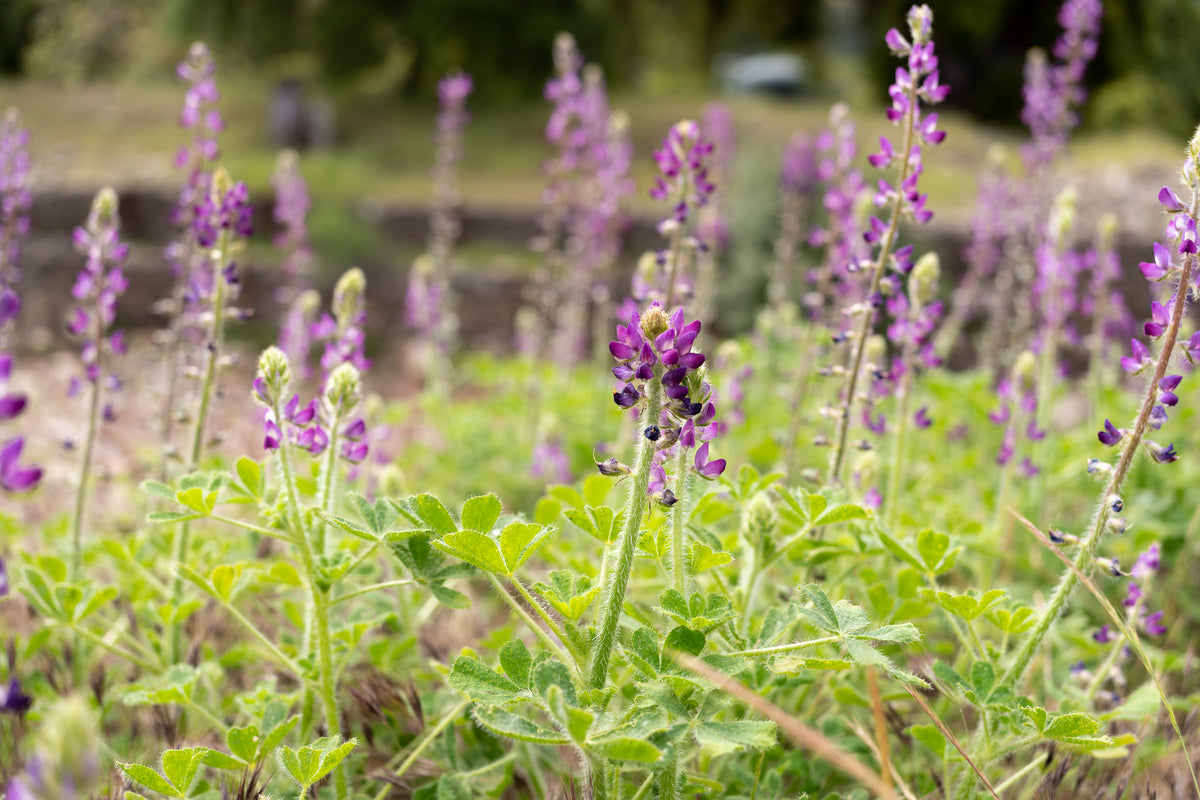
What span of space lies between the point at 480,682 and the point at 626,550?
1.09 ft

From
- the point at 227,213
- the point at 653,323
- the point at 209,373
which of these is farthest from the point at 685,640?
the point at 227,213

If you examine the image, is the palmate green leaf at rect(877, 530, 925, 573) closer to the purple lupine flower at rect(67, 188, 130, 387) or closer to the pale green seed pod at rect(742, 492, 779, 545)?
the pale green seed pod at rect(742, 492, 779, 545)

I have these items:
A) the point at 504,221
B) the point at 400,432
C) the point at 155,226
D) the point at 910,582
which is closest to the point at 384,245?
the point at 504,221

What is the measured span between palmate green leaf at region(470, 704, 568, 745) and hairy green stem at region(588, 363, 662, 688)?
0.54 ft

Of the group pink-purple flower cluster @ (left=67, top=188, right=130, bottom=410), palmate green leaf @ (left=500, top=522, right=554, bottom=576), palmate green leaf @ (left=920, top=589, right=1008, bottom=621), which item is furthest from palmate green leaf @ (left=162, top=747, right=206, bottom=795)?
pink-purple flower cluster @ (left=67, top=188, right=130, bottom=410)

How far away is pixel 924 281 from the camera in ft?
9.01

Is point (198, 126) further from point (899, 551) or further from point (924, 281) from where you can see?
point (899, 551)

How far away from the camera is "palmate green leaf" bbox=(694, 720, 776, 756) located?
4.64ft

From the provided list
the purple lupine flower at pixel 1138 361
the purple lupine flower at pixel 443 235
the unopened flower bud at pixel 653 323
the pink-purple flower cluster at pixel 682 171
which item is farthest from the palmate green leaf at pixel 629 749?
the purple lupine flower at pixel 443 235

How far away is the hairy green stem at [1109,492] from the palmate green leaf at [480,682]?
0.96m

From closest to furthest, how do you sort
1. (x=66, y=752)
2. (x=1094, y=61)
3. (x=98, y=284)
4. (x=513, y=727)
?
(x=66, y=752)
(x=513, y=727)
(x=98, y=284)
(x=1094, y=61)

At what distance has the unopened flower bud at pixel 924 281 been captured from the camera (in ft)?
9.00

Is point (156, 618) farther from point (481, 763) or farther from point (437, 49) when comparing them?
point (437, 49)

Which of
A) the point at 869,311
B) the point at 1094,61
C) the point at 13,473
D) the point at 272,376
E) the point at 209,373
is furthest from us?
the point at 1094,61
